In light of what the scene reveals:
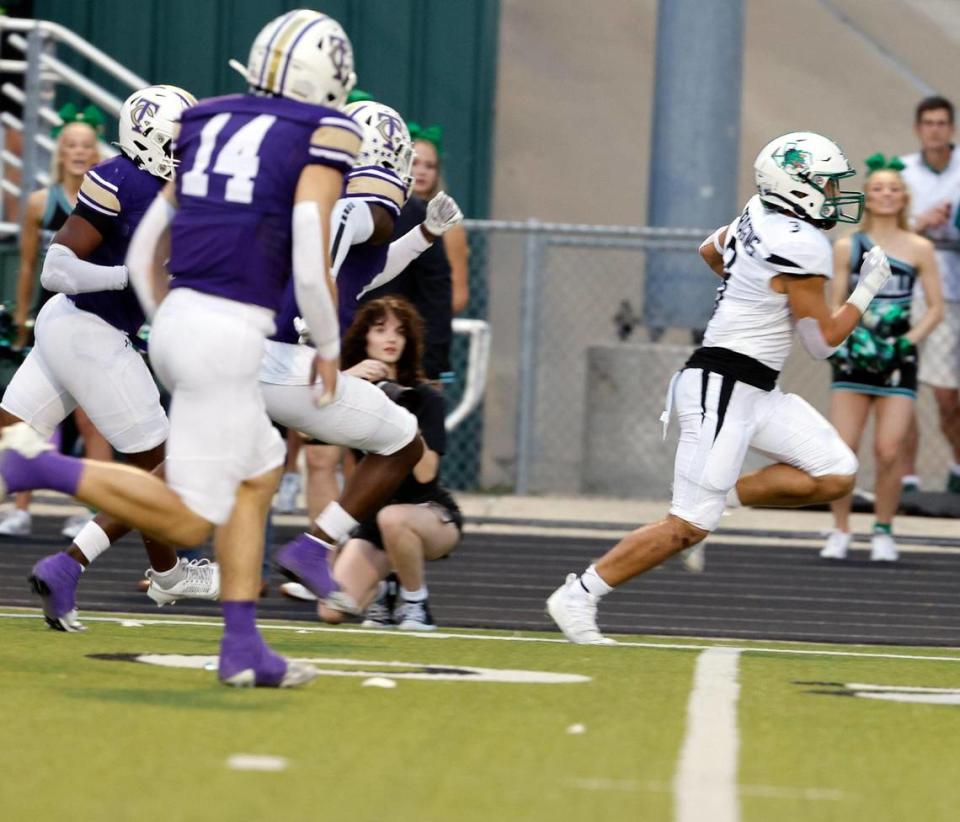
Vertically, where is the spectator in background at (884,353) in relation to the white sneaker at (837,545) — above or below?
above

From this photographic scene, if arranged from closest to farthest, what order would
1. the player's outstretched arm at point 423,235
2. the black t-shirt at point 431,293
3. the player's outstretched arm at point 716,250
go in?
the player's outstretched arm at point 423,235 → the player's outstretched arm at point 716,250 → the black t-shirt at point 431,293

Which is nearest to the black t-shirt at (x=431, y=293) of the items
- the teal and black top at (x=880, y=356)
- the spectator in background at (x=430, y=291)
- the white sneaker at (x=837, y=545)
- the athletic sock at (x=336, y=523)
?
the spectator in background at (x=430, y=291)

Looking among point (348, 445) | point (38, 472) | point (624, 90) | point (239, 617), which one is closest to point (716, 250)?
point (348, 445)

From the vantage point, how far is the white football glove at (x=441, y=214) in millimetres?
7172

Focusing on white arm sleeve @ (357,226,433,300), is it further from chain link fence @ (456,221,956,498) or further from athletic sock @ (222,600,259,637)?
chain link fence @ (456,221,956,498)

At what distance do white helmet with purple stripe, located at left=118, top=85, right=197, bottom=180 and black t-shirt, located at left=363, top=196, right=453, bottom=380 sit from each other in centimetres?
196

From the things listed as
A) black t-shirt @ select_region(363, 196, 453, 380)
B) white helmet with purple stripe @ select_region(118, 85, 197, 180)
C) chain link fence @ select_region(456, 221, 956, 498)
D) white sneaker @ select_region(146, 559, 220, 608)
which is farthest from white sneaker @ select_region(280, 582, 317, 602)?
chain link fence @ select_region(456, 221, 956, 498)

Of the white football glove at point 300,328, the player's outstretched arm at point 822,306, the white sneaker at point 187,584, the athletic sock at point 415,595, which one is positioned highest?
the player's outstretched arm at point 822,306

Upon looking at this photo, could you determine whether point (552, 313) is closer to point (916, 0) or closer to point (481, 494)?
point (481, 494)

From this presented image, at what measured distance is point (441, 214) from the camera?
7.21m

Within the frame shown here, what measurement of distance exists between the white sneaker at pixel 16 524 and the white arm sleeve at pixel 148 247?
15.7ft

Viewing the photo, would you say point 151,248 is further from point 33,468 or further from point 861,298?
point 861,298

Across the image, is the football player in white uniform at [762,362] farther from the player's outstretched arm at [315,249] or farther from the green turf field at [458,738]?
the player's outstretched arm at [315,249]

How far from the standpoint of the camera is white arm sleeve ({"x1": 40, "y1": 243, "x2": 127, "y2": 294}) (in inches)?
282
